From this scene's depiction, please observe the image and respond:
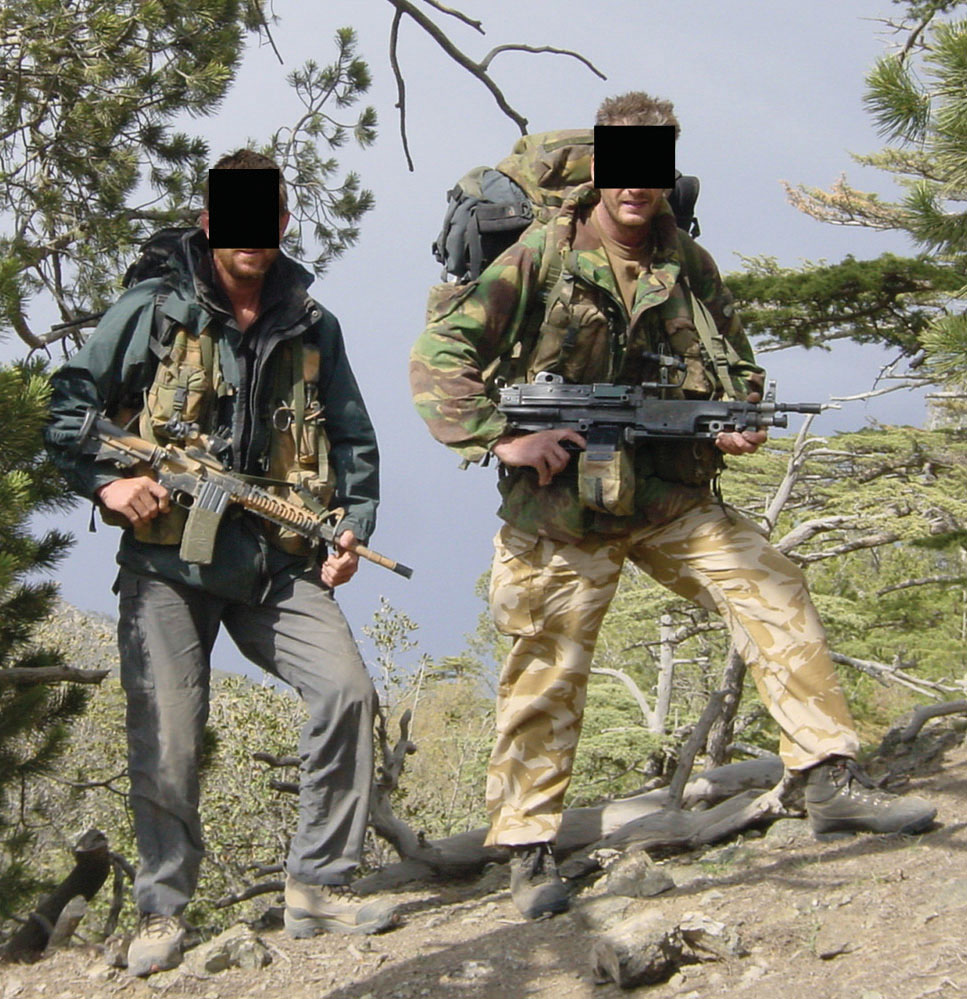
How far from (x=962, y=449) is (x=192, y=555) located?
11379 millimetres

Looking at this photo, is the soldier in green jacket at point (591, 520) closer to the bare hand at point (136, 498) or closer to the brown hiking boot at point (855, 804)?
the brown hiking boot at point (855, 804)

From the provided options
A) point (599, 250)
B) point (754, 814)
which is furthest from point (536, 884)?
point (599, 250)

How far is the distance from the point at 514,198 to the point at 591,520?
120cm

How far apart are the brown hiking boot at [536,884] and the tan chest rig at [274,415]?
1238 mm

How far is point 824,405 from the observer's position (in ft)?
13.4

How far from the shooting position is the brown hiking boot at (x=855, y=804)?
4.16m

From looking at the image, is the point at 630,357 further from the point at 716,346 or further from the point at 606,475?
the point at 606,475

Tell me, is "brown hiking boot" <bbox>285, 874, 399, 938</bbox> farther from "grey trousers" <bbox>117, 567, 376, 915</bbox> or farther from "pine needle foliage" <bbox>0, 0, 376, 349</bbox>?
"pine needle foliage" <bbox>0, 0, 376, 349</bbox>

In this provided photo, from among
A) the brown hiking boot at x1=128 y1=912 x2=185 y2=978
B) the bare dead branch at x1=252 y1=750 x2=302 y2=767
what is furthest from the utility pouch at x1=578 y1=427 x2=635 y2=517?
the brown hiking boot at x1=128 y1=912 x2=185 y2=978

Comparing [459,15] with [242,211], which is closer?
[242,211]

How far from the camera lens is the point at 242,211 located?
401cm

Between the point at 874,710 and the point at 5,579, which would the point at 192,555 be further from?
the point at 874,710

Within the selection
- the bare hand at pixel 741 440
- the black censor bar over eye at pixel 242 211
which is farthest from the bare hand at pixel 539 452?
the black censor bar over eye at pixel 242 211

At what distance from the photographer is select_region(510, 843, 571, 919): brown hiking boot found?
406cm
